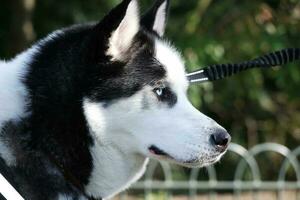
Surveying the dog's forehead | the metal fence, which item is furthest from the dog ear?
the metal fence

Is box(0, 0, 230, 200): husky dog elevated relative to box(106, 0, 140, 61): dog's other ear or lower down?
lower down

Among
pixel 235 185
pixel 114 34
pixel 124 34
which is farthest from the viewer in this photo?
pixel 235 185

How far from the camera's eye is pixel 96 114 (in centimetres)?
332

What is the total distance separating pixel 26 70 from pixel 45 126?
0.87ft

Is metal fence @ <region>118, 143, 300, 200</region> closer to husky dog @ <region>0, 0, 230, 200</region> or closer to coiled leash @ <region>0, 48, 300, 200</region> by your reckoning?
coiled leash @ <region>0, 48, 300, 200</region>

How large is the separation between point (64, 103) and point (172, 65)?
Answer: 0.56 meters

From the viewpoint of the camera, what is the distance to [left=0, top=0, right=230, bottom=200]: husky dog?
126 inches

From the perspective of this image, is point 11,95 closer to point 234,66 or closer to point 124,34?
point 124,34

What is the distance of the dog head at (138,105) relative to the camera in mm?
3334

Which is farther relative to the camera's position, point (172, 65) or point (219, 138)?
point (172, 65)

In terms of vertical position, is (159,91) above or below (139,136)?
above

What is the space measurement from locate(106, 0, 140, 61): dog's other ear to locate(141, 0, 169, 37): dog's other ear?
0.72 ft

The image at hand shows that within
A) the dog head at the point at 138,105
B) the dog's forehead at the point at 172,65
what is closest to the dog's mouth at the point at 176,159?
the dog head at the point at 138,105


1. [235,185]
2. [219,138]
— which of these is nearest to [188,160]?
[219,138]
